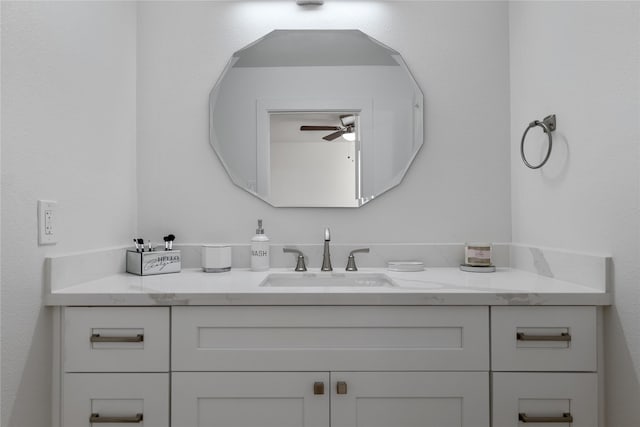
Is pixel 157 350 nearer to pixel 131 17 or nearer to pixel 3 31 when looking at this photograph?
pixel 3 31

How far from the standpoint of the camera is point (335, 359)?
3.95 feet

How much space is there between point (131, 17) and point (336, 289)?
1.45 meters

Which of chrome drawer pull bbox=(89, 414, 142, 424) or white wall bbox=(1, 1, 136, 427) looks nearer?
white wall bbox=(1, 1, 136, 427)

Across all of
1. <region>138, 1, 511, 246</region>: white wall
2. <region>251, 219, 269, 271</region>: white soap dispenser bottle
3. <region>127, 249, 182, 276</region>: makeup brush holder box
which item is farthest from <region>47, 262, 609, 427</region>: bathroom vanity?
<region>138, 1, 511, 246</region>: white wall

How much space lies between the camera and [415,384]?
1.20 metres

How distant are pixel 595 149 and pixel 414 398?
0.93m

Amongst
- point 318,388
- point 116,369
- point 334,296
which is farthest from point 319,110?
point 116,369

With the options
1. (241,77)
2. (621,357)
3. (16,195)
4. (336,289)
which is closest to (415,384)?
(336,289)

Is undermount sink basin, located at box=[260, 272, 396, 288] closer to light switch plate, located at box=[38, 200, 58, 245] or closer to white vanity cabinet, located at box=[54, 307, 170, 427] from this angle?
white vanity cabinet, located at box=[54, 307, 170, 427]

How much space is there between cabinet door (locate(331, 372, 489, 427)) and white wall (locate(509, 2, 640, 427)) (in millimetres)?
395

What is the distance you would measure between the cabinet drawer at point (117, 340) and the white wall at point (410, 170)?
1.99ft

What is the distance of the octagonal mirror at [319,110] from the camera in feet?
5.82

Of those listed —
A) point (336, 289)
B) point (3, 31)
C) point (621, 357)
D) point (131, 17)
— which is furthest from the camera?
point (131, 17)

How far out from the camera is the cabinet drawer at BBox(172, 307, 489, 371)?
3.94 ft
